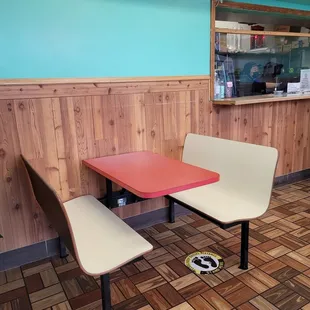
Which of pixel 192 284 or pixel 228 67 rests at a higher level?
pixel 228 67

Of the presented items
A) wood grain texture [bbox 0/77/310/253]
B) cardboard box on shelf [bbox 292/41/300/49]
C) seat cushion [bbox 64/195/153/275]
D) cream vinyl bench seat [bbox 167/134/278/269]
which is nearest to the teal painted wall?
wood grain texture [bbox 0/77/310/253]

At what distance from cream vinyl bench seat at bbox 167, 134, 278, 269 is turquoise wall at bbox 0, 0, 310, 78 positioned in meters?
0.76

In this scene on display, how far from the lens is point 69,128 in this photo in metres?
2.14

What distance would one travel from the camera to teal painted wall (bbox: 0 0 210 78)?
1867mm

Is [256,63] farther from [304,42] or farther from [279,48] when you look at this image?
[304,42]

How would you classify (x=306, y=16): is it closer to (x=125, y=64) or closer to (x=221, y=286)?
(x=125, y=64)

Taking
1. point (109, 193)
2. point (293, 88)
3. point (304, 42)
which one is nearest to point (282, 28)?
point (304, 42)

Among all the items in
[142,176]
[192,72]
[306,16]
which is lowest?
[142,176]

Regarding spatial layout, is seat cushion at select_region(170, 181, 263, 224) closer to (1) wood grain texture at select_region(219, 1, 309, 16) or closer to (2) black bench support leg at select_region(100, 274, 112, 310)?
(2) black bench support leg at select_region(100, 274, 112, 310)

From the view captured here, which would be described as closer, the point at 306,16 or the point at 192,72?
the point at 192,72

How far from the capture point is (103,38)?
2.12m

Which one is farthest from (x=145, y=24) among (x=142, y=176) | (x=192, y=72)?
(x=142, y=176)

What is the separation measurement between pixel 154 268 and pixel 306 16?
10.1 feet

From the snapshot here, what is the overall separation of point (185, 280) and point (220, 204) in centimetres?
54
